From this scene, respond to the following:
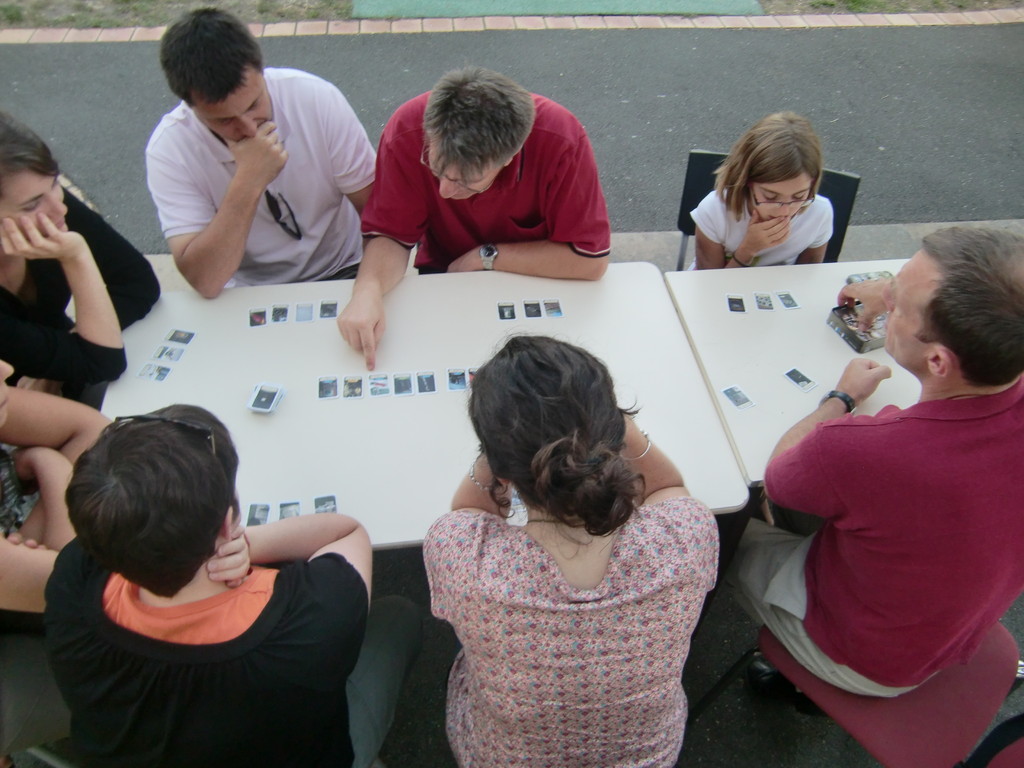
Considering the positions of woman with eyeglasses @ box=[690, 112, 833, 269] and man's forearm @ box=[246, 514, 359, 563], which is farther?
woman with eyeglasses @ box=[690, 112, 833, 269]

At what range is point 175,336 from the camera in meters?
2.08

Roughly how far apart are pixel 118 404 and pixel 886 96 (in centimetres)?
511

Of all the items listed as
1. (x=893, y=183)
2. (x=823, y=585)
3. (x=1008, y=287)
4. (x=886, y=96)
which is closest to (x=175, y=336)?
(x=823, y=585)

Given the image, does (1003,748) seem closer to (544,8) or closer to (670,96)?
(670,96)

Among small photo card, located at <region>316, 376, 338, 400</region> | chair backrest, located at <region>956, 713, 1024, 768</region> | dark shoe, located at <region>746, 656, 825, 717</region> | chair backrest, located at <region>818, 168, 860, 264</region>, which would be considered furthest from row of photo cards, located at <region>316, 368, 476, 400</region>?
chair backrest, located at <region>818, 168, 860, 264</region>

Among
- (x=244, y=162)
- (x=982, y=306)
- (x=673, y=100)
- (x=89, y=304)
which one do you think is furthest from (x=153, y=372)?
(x=673, y=100)

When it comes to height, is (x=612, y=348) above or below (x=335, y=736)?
above

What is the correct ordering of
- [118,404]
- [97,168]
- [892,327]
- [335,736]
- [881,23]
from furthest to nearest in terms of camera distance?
[881,23] < [97,168] < [118,404] < [892,327] < [335,736]

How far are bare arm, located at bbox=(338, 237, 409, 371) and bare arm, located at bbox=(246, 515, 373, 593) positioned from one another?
1.75 ft

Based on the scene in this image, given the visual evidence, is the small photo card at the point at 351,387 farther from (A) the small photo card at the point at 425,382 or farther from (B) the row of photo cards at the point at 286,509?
(B) the row of photo cards at the point at 286,509

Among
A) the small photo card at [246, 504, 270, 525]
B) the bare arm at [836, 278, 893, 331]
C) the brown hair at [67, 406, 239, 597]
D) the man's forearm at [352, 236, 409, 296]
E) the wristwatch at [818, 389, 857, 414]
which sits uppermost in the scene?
the brown hair at [67, 406, 239, 597]

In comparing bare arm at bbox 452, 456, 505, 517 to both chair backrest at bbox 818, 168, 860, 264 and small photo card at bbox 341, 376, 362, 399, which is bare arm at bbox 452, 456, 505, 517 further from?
chair backrest at bbox 818, 168, 860, 264

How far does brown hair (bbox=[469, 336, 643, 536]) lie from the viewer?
1.15 m

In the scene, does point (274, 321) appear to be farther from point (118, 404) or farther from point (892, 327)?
point (892, 327)
